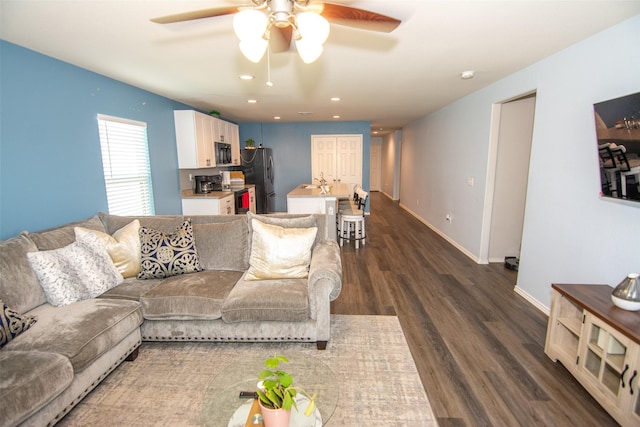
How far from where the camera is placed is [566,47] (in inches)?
99.9

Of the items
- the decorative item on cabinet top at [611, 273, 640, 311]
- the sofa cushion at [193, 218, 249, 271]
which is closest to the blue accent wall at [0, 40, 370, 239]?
the sofa cushion at [193, 218, 249, 271]

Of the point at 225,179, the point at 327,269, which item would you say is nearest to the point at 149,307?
the point at 327,269

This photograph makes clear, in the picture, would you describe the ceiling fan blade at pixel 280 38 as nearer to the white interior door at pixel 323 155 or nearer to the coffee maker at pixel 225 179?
the coffee maker at pixel 225 179

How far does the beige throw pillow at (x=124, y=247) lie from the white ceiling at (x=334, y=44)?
150 cm

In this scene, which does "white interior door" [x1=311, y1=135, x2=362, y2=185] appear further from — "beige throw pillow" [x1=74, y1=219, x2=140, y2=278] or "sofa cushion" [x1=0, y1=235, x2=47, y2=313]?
"sofa cushion" [x1=0, y1=235, x2=47, y2=313]

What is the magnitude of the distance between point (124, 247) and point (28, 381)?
1.33 m

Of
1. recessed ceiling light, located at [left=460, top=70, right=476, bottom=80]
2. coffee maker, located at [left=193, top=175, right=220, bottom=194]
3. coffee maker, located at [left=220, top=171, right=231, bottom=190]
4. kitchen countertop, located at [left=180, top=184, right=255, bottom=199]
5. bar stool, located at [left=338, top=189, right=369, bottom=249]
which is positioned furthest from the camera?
coffee maker, located at [left=220, top=171, right=231, bottom=190]

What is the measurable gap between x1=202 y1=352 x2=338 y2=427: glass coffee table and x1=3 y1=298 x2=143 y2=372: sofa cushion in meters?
0.85

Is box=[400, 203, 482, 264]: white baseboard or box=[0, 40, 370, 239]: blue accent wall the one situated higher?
box=[0, 40, 370, 239]: blue accent wall

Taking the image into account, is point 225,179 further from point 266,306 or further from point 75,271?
point 266,306

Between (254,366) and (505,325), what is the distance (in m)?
2.24

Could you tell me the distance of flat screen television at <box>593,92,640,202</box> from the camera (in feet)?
5.92

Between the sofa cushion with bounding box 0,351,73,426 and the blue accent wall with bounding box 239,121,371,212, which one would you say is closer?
the sofa cushion with bounding box 0,351,73,426

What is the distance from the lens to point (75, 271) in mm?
2252
